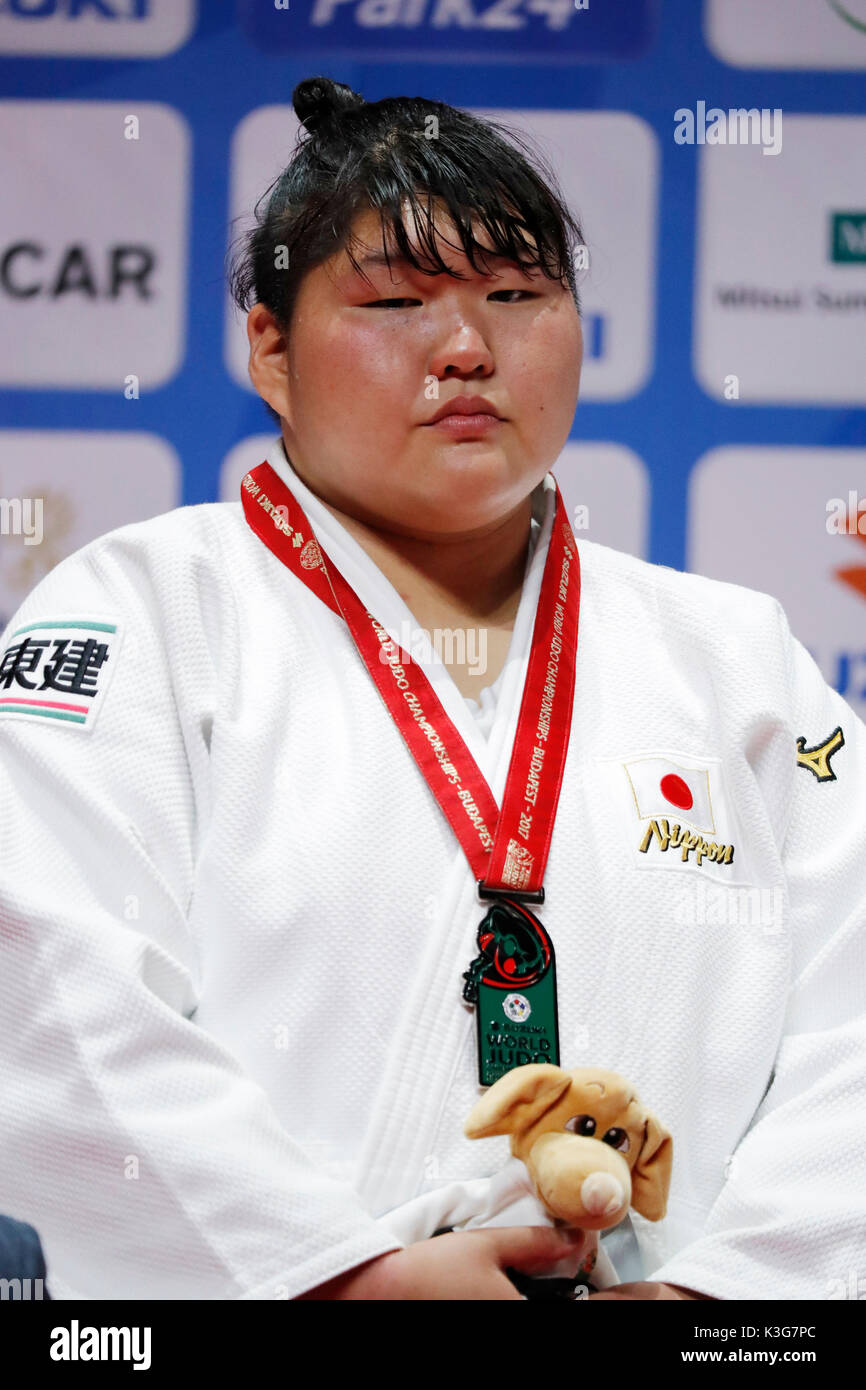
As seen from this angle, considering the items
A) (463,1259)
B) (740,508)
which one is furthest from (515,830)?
(740,508)

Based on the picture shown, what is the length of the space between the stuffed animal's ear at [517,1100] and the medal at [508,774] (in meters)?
0.11

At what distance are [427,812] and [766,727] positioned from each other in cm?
37

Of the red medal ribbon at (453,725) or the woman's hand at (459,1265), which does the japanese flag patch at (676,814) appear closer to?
the red medal ribbon at (453,725)

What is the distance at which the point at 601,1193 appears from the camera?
44.5 inches

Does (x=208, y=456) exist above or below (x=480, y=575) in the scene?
above

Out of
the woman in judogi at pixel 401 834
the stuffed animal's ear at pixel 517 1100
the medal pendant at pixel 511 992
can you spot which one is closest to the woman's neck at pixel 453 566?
the woman in judogi at pixel 401 834

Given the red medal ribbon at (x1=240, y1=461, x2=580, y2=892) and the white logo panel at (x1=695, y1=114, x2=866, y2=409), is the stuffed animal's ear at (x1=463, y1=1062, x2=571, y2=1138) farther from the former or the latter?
the white logo panel at (x1=695, y1=114, x2=866, y2=409)

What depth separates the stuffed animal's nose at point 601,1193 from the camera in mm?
1129

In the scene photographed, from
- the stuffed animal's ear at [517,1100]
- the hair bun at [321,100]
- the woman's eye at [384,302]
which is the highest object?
the hair bun at [321,100]

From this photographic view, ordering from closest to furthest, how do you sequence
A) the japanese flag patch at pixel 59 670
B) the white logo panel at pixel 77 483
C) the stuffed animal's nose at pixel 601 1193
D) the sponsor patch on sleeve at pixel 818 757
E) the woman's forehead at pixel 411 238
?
the stuffed animal's nose at pixel 601 1193 < the japanese flag patch at pixel 59 670 < the woman's forehead at pixel 411 238 < the sponsor patch on sleeve at pixel 818 757 < the white logo panel at pixel 77 483

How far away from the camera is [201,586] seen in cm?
148

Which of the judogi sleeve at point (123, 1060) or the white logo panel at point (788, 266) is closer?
the judogi sleeve at point (123, 1060)

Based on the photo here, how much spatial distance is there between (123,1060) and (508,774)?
413 mm

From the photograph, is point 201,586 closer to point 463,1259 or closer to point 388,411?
point 388,411
